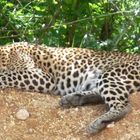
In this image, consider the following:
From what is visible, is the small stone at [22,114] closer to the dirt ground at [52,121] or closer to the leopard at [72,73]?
the dirt ground at [52,121]

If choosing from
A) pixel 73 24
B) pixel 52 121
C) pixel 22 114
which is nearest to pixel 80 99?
pixel 52 121

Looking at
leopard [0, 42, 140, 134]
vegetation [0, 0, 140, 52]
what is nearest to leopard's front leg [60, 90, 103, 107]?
leopard [0, 42, 140, 134]

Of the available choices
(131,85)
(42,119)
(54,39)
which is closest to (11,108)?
(42,119)

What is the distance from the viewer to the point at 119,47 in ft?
32.7

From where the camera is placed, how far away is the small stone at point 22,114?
Result: 6.67m

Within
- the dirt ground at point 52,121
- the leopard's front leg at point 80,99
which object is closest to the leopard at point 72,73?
the leopard's front leg at point 80,99

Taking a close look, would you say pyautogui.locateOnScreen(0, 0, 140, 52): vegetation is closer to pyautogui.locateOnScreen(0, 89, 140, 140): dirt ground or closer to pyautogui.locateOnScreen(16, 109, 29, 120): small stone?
pyautogui.locateOnScreen(0, 89, 140, 140): dirt ground

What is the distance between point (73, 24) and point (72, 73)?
155 cm

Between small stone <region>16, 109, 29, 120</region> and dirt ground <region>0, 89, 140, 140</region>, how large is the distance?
0.13ft

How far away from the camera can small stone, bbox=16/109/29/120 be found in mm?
6668

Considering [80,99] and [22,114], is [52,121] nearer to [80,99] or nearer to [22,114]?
[22,114]

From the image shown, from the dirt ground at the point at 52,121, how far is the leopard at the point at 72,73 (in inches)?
6.4

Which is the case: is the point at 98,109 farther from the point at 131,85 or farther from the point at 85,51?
the point at 85,51

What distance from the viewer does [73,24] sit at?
29.4 ft
